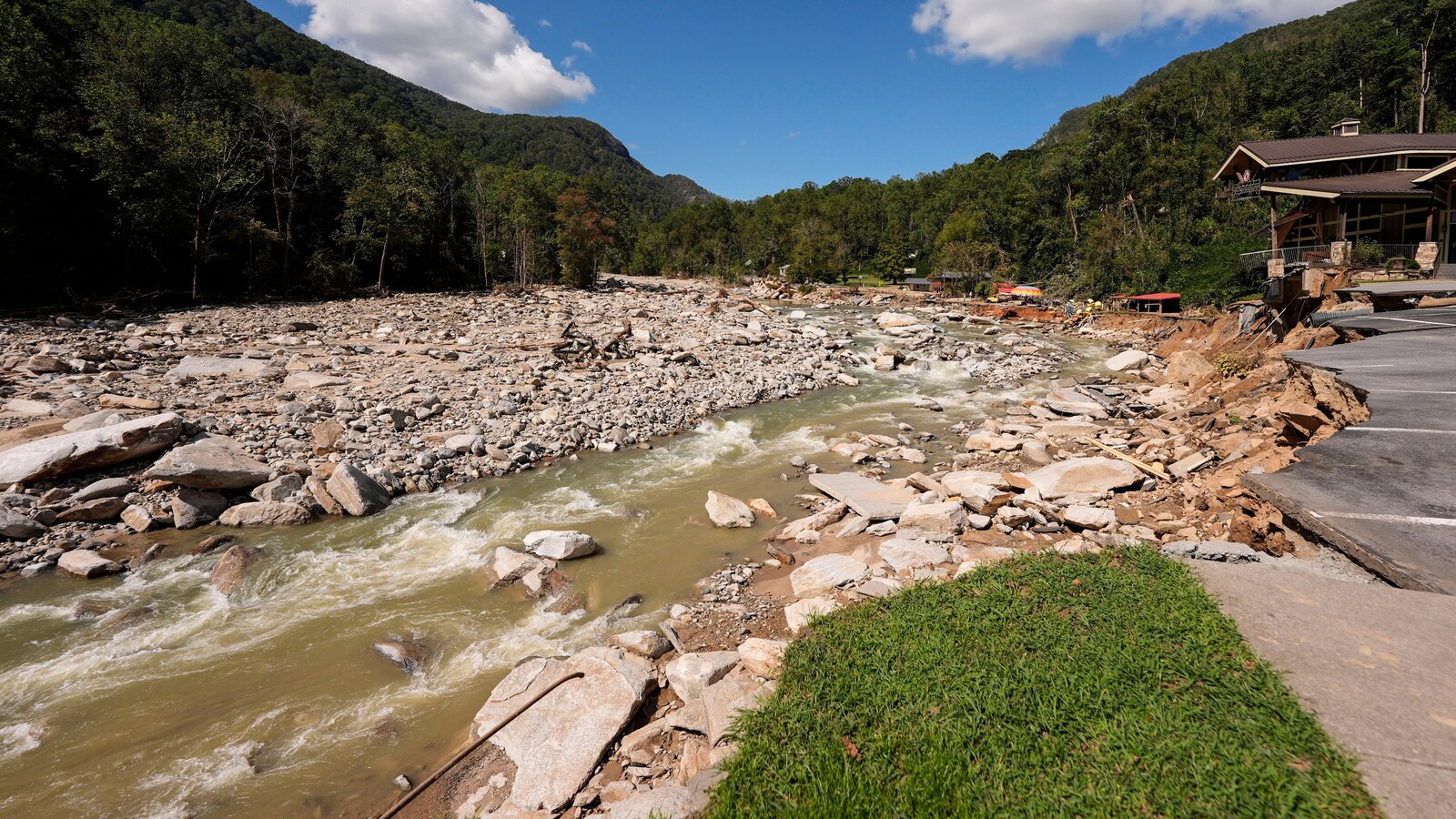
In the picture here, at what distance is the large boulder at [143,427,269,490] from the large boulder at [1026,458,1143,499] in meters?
11.9

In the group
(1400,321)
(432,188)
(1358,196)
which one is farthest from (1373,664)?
(432,188)

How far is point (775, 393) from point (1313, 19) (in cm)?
13088

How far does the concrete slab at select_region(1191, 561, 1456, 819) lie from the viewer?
2.70 metres

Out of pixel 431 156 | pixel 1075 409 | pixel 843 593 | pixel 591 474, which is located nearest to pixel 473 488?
pixel 591 474

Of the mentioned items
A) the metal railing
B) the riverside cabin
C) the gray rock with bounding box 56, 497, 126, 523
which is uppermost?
the riverside cabin

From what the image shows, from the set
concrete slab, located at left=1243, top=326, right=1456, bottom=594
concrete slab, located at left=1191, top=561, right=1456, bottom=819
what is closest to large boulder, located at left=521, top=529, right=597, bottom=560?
concrete slab, located at left=1191, top=561, right=1456, bottom=819

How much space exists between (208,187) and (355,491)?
22.6 metres

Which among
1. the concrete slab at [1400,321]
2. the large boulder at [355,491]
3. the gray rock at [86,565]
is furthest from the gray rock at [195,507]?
the concrete slab at [1400,321]

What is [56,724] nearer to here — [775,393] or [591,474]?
[591,474]

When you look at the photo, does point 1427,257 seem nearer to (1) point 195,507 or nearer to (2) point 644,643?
(2) point 644,643

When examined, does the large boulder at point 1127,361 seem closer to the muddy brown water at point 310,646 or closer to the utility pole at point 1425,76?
the muddy brown water at point 310,646

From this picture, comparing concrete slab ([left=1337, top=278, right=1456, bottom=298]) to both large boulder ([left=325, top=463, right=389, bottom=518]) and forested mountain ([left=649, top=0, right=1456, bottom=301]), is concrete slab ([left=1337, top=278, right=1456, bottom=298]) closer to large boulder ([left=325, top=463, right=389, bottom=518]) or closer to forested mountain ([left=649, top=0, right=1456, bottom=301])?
forested mountain ([left=649, top=0, right=1456, bottom=301])

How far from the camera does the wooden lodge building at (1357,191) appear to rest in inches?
741

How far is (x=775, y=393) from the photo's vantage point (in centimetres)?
1689
